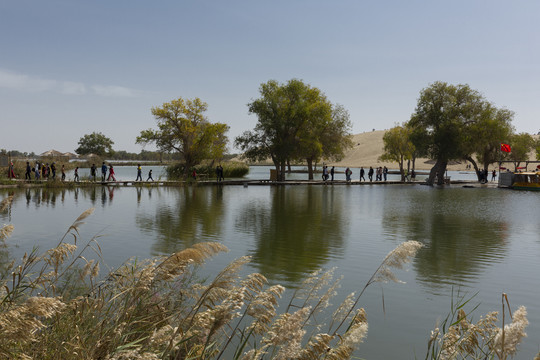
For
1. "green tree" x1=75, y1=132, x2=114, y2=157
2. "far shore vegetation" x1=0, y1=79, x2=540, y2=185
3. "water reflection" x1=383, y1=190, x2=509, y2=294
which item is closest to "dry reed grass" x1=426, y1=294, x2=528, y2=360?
"water reflection" x1=383, y1=190, x2=509, y2=294

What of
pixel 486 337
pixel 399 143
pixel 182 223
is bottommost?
pixel 182 223

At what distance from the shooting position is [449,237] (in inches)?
659

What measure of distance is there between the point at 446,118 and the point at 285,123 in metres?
18.6

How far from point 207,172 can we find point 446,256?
4773 cm

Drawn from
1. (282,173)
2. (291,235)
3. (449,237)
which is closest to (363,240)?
(291,235)

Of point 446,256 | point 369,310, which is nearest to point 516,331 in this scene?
point 369,310

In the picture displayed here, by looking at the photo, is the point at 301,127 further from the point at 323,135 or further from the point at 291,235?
the point at 291,235

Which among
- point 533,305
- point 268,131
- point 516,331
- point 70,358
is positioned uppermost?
point 268,131

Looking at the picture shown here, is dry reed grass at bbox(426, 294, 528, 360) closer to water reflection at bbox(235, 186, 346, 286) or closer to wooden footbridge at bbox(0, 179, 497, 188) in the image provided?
water reflection at bbox(235, 186, 346, 286)

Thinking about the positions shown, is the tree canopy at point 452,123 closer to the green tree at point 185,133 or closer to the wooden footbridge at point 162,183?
the wooden footbridge at point 162,183

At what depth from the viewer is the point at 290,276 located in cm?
1081

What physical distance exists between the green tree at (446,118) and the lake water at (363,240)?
2295 cm

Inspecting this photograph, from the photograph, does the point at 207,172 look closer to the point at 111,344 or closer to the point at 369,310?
the point at 369,310

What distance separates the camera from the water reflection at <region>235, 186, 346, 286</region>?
1192 centimetres
